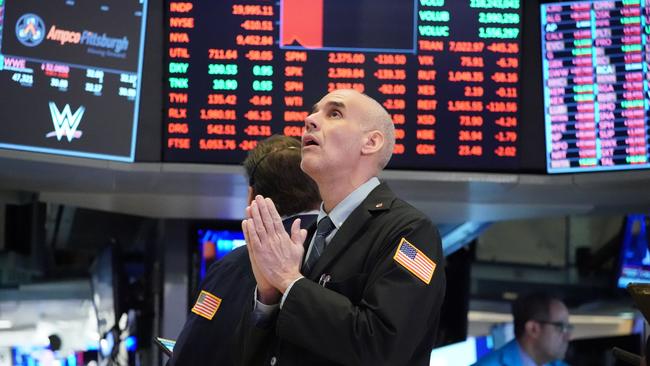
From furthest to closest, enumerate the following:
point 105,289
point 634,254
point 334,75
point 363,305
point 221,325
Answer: point 634,254, point 105,289, point 334,75, point 221,325, point 363,305

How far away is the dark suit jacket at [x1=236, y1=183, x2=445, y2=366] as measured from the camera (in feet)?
6.08

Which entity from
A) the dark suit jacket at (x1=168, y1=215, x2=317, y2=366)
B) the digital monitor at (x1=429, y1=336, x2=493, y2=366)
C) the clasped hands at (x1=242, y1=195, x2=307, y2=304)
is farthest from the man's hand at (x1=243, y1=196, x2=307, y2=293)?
the digital monitor at (x1=429, y1=336, x2=493, y2=366)

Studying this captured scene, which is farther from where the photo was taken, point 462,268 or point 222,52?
point 462,268

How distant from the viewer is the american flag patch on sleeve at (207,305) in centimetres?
253

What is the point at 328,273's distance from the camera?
199 centimetres

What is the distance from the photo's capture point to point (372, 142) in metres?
2.14

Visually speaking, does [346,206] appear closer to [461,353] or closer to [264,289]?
[264,289]

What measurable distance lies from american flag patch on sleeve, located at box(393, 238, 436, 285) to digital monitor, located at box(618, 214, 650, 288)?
16.3ft

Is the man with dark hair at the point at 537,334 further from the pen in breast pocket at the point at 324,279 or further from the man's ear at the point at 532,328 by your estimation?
the pen in breast pocket at the point at 324,279

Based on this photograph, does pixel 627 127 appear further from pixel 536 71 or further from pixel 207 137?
pixel 207 137

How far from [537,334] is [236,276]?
3.48 metres

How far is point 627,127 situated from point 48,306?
3.47m

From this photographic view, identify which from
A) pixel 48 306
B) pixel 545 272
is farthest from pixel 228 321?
pixel 545 272

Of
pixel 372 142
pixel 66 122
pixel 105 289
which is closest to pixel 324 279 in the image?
pixel 372 142
